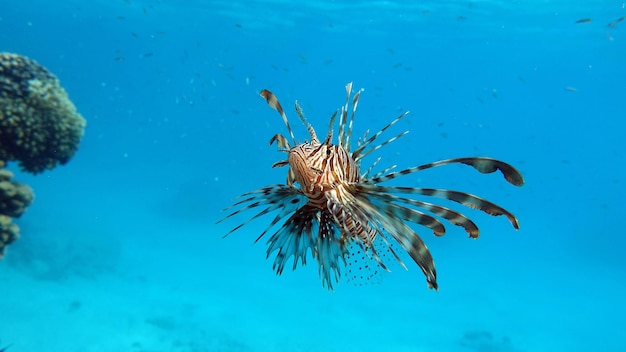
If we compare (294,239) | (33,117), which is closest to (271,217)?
(33,117)

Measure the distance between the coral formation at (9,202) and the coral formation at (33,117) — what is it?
0.40 m

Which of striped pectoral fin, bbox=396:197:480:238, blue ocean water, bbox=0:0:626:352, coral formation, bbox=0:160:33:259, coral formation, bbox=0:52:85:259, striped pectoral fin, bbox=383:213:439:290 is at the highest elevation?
blue ocean water, bbox=0:0:626:352

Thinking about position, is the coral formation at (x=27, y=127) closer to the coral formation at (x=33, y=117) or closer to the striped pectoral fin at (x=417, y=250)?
the coral formation at (x=33, y=117)

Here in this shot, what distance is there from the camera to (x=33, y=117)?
23.4ft

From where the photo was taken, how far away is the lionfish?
6.16 feet

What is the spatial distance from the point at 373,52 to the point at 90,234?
24036 mm

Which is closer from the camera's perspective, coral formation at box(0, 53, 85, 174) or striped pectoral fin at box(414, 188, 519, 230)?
striped pectoral fin at box(414, 188, 519, 230)

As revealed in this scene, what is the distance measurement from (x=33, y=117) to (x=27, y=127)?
17 centimetres

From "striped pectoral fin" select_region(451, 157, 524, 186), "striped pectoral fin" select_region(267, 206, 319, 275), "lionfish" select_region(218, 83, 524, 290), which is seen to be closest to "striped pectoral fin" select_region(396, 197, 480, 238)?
"lionfish" select_region(218, 83, 524, 290)

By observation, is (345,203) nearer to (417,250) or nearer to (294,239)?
(417,250)

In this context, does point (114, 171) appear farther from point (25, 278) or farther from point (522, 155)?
point (522, 155)

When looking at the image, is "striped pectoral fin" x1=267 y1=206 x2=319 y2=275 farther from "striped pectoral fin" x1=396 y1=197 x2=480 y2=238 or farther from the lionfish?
"striped pectoral fin" x1=396 y1=197 x2=480 y2=238

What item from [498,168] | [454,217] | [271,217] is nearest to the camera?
[498,168]

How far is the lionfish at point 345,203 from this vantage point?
188 cm
